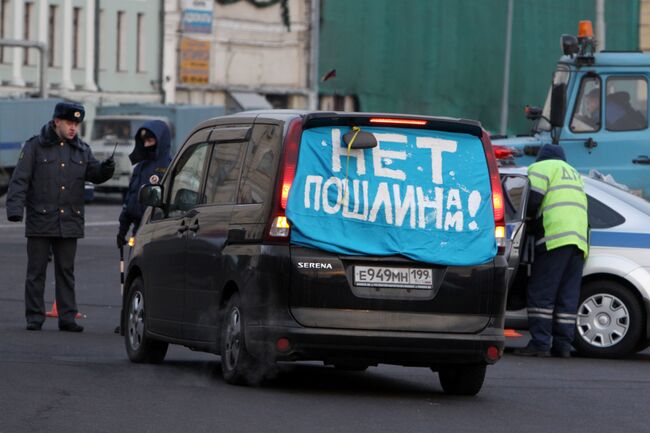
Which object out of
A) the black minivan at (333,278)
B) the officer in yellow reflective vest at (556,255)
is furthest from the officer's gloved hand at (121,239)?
the black minivan at (333,278)

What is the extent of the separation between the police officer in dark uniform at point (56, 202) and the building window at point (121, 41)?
4859cm

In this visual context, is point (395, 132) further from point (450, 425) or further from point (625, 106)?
point (625, 106)

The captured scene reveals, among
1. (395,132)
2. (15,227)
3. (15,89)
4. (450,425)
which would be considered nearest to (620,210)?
(395,132)

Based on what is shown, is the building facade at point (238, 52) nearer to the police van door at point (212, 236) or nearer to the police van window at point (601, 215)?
the police van window at point (601, 215)

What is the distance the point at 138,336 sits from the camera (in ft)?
43.1

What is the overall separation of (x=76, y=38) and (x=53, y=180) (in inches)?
1837

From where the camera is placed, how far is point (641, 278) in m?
15.2

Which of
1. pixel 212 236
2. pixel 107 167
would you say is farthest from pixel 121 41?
pixel 212 236

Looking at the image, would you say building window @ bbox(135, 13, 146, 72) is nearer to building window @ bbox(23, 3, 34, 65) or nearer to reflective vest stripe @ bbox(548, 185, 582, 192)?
building window @ bbox(23, 3, 34, 65)

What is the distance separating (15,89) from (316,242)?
151ft

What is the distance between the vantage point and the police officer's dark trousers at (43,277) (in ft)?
51.4

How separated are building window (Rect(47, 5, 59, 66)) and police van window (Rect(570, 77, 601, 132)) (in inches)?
1599

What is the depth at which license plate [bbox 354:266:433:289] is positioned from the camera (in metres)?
11.0

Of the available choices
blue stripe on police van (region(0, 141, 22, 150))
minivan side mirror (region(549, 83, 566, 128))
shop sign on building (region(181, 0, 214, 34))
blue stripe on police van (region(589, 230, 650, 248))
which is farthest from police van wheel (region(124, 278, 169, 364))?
shop sign on building (region(181, 0, 214, 34))
